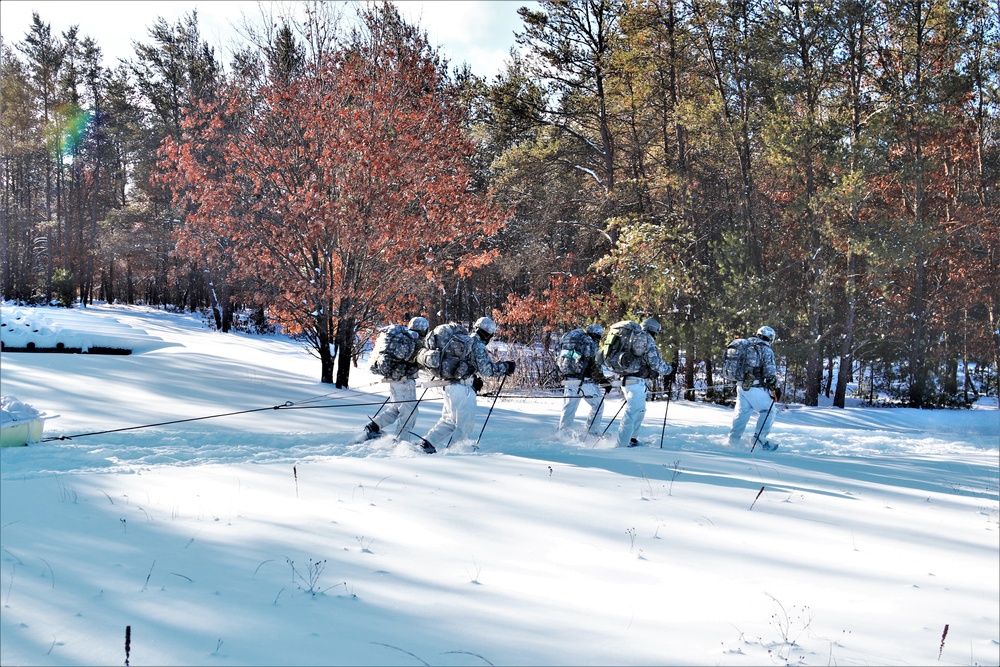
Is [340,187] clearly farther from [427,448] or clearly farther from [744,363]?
[744,363]

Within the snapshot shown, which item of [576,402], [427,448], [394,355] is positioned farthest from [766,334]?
[394,355]

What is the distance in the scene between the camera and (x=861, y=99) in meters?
16.9

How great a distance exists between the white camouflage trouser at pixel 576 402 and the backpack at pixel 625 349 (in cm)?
64

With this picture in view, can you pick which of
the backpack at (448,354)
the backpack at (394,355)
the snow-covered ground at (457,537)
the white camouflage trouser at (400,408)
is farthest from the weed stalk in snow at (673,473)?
the backpack at (394,355)

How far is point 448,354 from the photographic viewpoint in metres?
8.92

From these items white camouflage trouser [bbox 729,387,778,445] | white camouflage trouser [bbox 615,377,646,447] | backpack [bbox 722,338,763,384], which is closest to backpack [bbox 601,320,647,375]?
white camouflage trouser [bbox 615,377,646,447]

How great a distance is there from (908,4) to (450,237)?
12002 millimetres

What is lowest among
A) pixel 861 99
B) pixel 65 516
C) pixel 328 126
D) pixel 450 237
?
pixel 65 516

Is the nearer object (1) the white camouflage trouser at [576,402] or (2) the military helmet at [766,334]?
(2) the military helmet at [766,334]

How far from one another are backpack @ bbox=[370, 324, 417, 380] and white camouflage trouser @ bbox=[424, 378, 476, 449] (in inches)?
28.4

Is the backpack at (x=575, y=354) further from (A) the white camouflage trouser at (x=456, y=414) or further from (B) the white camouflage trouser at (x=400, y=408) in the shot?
(B) the white camouflage trouser at (x=400, y=408)

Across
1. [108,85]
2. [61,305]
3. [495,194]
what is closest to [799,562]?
[495,194]

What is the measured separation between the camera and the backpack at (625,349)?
1023 cm

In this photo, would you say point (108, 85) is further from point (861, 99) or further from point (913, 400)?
point (913, 400)
